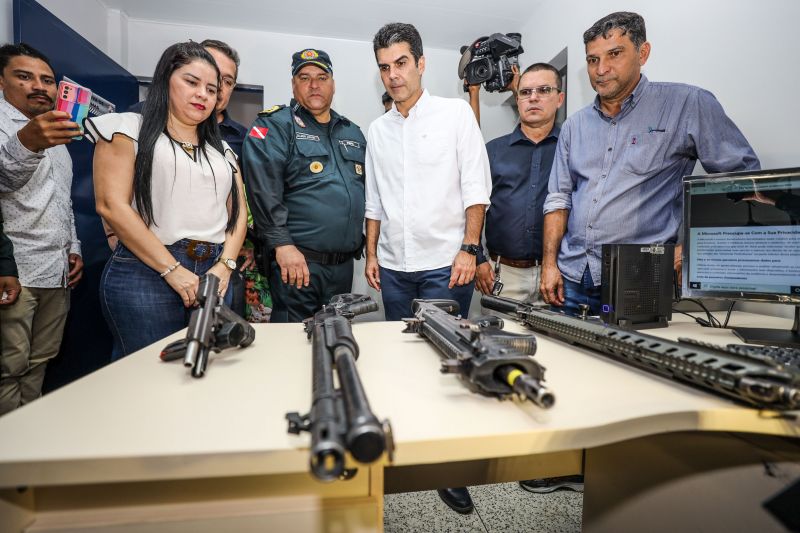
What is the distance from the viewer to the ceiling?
3.41 metres

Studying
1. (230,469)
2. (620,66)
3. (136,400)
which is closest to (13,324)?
(136,400)

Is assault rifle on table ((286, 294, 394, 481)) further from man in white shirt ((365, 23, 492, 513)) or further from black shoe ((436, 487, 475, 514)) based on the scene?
black shoe ((436, 487, 475, 514))

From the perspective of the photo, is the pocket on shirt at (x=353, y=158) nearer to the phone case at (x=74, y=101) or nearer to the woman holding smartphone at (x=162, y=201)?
the woman holding smartphone at (x=162, y=201)

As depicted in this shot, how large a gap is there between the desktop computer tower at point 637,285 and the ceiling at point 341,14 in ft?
9.85

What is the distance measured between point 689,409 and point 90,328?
12.0ft

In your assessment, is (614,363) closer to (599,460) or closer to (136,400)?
(599,460)

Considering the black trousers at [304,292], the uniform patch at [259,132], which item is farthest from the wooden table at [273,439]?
the uniform patch at [259,132]

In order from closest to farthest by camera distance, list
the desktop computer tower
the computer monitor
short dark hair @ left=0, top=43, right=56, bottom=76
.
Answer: the computer monitor, the desktop computer tower, short dark hair @ left=0, top=43, right=56, bottom=76

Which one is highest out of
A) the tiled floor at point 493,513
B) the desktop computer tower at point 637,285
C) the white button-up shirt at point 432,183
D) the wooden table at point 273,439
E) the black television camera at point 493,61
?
the black television camera at point 493,61

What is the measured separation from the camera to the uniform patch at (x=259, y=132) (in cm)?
209

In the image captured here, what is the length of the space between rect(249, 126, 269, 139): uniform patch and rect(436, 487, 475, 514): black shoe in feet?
6.56

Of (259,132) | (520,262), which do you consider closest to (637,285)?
(520,262)

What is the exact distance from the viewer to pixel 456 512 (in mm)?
1777

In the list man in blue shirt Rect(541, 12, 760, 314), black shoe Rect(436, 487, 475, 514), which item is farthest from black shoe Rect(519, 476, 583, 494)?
man in blue shirt Rect(541, 12, 760, 314)
